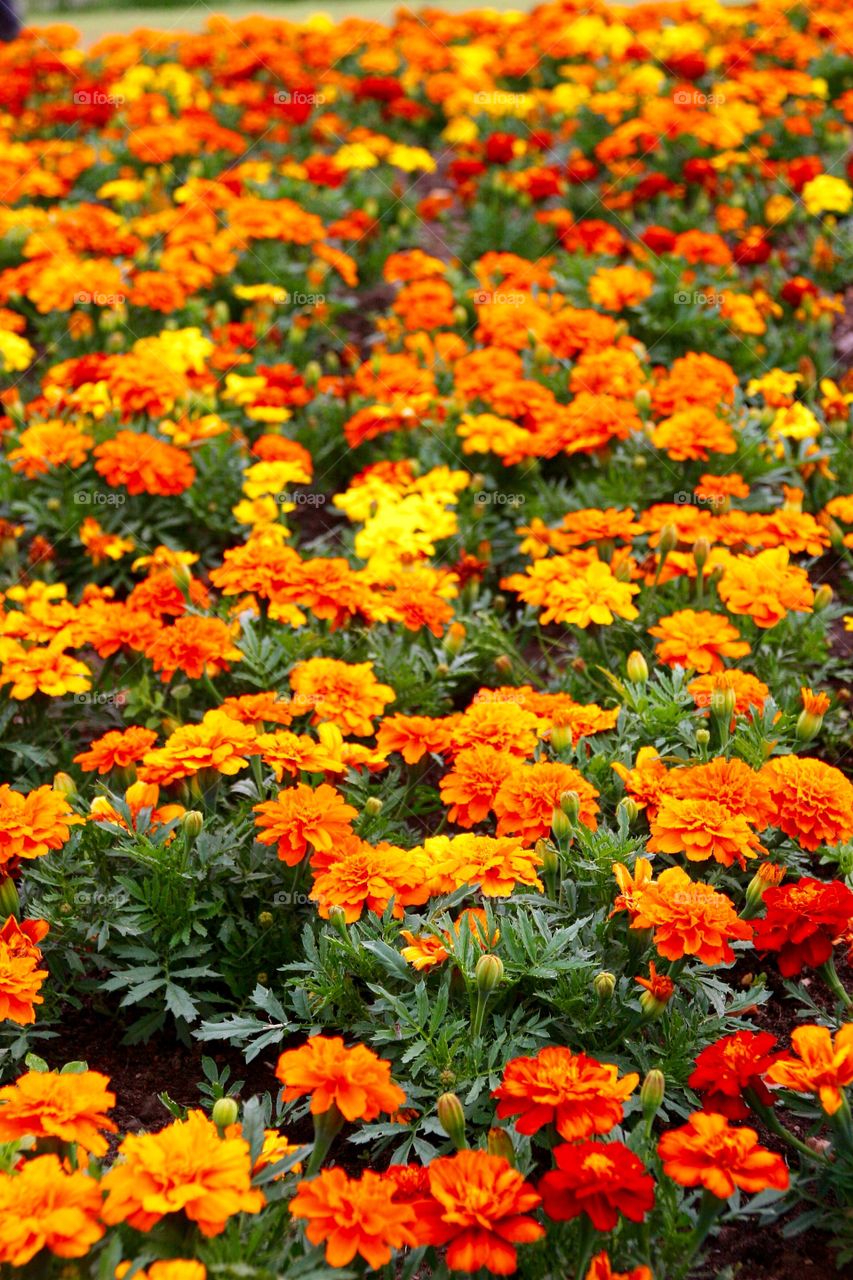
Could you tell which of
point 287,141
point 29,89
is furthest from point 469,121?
point 29,89

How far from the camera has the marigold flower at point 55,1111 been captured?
1946 mm

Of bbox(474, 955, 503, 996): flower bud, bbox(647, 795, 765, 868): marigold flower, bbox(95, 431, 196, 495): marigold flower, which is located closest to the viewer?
bbox(474, 955, 503, 996): flower bud

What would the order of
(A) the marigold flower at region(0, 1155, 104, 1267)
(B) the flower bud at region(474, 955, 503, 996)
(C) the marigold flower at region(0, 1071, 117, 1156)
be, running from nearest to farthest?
(A) the marigold flower at region(0, 1155, 104, 1267) → (C) the marigold flower at region(0, 1071, 117, 1156) → (B) the flower bud at region(474, 955, 503, 996)

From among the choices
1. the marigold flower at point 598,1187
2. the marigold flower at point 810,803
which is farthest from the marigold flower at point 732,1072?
the marigold flower at point 810,803

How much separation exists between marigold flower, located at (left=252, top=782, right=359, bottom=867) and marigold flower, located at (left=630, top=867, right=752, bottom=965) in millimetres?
618

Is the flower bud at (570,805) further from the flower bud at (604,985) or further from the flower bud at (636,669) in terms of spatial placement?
the flower bud at (636,669)

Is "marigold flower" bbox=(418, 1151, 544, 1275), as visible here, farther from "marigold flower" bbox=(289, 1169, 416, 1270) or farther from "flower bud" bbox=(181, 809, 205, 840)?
"flower bud" bbox=(181, 809, 205, 840)

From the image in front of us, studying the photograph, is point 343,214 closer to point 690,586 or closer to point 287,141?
point 287,141

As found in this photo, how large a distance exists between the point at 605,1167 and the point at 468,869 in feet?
2.36

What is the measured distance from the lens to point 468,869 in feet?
8.22

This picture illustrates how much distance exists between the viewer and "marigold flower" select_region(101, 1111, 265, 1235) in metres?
1.77

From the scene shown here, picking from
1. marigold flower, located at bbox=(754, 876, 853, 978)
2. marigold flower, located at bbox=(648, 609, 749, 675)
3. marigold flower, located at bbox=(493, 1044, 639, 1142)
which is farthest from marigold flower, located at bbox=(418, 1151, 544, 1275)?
marigold flower, located at bbox=(648, 609, 749, 675)

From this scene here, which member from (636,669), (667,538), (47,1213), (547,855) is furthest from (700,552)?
(47,1213)

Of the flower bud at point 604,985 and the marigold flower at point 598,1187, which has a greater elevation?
the marigold flower at point 598,1187
